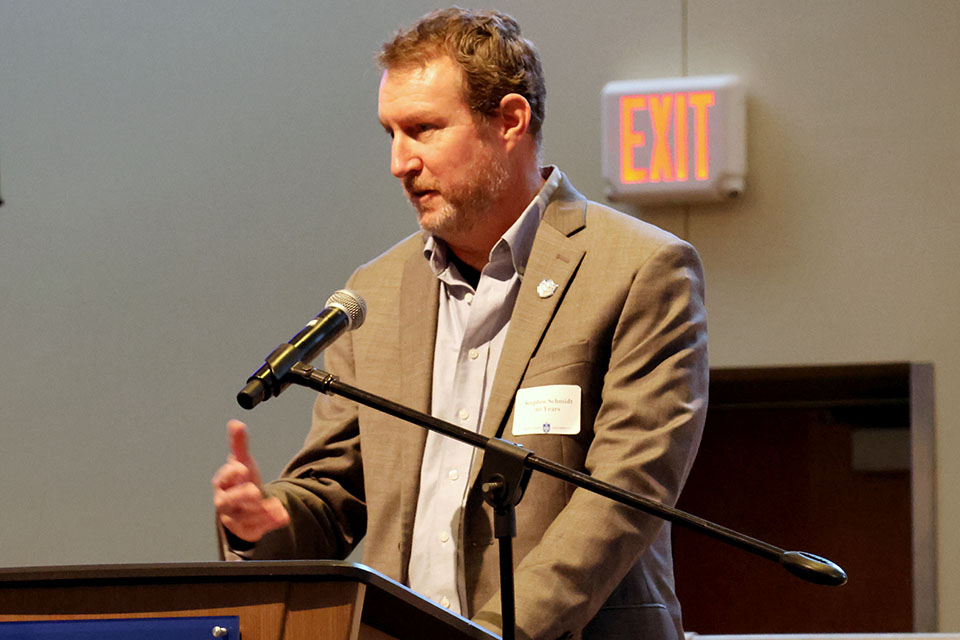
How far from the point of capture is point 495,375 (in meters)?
2.10

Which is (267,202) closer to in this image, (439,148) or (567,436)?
(439,148)

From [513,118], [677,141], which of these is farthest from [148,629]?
[677,141]

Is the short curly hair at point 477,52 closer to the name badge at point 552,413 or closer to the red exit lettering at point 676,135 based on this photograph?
the name badge at point 552,413

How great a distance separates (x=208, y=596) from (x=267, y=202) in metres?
2.83

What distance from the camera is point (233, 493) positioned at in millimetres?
1797

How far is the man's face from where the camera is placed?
2197 mm

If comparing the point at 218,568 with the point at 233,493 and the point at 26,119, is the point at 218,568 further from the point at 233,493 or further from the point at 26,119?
the point at 26,119

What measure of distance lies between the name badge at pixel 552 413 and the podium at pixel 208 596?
0.74 m

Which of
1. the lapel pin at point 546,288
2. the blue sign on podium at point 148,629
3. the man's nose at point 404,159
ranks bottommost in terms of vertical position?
the blue sign on podium at point 148,629

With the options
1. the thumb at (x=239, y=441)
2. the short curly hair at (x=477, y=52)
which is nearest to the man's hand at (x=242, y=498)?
the thumb at (x=239, y=441)

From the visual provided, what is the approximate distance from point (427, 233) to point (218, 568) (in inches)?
46.3

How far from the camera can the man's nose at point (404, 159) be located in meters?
2.18

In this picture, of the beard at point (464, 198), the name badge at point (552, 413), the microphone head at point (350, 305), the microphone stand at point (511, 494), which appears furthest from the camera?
the beard at point (464, 198)

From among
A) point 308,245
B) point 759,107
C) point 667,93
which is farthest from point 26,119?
point 759,107
